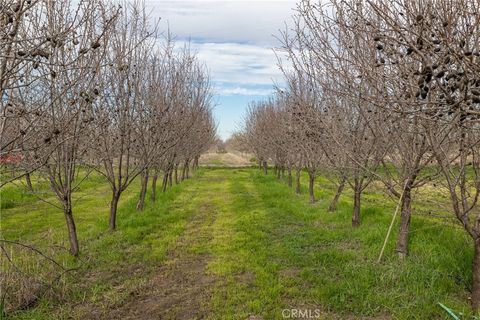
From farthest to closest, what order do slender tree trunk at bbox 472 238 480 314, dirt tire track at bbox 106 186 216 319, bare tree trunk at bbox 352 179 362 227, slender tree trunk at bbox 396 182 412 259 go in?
1. bare tree trunk at bbox 352 179 362 227
2. slender tree trunk at bbox 396 182 412 259
3. dirt tire track at bbox 106 186 216 319
4. slender tree trunk at bbox 472 238 480 314

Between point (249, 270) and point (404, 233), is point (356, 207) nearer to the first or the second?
point (404, 233)

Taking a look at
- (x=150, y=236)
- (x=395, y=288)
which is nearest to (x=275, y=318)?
(x=395, y=288)

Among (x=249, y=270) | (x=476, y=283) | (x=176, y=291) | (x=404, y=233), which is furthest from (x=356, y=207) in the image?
(x=176, y=291)

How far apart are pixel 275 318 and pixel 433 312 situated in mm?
1966

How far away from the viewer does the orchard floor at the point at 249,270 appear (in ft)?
17.0

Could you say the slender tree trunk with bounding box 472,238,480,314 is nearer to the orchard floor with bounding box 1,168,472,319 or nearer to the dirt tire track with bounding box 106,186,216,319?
the orchard floor with bounding box 1,168,472,319

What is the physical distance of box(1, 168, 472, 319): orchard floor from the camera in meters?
5.18

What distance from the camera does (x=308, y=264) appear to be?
7.09 meters

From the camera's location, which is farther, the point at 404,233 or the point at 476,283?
the point at 404,233

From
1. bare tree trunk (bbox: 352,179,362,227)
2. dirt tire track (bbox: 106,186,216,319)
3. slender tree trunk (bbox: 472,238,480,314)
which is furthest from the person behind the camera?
bare tree trunk (bbox: 352,179,362,227)

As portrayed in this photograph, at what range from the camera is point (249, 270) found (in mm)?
6867

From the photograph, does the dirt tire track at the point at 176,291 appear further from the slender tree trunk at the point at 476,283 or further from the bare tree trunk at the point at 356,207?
the bare tree trunk at the point at 356,207

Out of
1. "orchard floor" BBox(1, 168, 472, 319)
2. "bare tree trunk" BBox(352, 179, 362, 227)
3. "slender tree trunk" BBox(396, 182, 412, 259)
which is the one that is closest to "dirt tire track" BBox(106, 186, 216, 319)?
"orchard floor" BBox(1, 168, 472, 319)

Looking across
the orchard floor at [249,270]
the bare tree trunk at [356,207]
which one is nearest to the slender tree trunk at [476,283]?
the orchard floor at [249,270]
